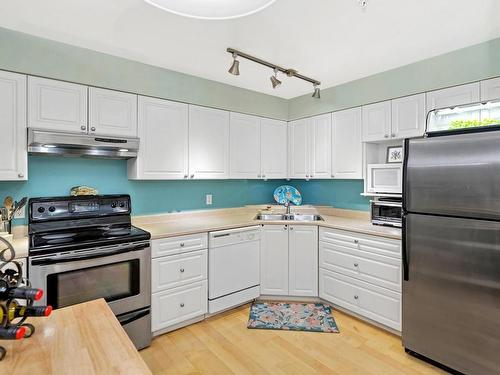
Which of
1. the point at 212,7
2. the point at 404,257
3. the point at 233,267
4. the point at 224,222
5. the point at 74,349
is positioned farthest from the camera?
the point at 224,222

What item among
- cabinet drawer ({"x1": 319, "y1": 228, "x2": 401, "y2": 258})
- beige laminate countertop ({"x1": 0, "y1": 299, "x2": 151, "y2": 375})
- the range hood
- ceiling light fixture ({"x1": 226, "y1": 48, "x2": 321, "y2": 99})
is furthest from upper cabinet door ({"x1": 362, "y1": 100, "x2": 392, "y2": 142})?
beige laminate countertop ({"x1": 0, "y1": 299, "x2": 151, "y2": 375})

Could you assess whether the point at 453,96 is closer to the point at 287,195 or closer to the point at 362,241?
the point at 362,241

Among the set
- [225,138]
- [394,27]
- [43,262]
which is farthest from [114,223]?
[394,27]

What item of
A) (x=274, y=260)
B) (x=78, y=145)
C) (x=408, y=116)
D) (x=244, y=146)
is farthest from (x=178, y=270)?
(x=408, y=116)

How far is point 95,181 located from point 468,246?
10.0 feet

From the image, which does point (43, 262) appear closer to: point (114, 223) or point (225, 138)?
point (114, 223)

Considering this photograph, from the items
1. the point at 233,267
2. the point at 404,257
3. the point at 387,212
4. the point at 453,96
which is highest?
the point at 453,96

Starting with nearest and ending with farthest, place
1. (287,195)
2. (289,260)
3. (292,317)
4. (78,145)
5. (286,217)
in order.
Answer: (78,145), (292,317), (289,260), (286,217), (287,195)

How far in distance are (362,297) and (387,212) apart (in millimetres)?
871

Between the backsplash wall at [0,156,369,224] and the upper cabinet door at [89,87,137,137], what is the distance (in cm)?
39

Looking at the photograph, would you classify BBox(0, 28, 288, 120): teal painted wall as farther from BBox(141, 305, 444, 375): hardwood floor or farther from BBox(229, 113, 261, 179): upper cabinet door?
BBox(141, 305, 444, 375): hardwood floor

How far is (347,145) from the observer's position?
3330 mm

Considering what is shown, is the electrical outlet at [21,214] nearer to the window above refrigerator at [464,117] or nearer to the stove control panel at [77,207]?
the stove control panel at [77,207]

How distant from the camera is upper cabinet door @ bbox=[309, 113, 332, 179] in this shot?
3523mm
